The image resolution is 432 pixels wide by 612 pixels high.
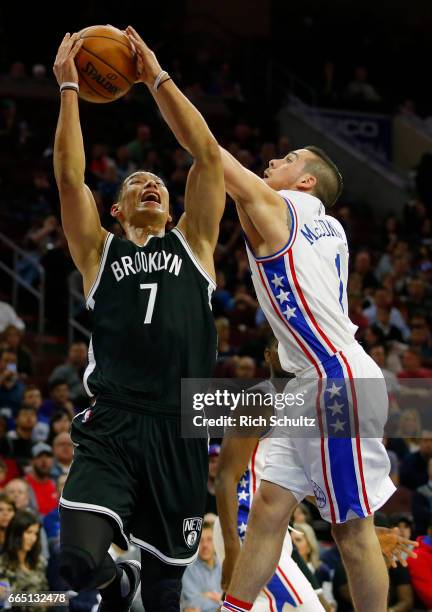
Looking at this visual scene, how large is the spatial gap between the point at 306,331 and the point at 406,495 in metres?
7.14

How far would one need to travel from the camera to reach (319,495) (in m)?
5.22

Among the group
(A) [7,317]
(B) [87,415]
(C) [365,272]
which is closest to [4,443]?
(A) [7,317]

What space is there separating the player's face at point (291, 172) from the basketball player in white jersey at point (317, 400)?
0.22m

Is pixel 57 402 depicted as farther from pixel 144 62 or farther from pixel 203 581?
pixel 144 62

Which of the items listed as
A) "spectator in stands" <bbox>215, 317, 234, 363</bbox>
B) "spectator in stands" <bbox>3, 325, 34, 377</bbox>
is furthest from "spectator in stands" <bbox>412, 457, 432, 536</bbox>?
"spectator in stands" <bbox>3, 325, 34, 377</bbox>

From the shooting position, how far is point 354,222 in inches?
765

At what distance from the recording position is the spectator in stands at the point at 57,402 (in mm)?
11484

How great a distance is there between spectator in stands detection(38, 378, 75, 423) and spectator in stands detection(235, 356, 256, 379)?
A: 189 cm

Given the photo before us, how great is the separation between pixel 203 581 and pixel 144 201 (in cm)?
469

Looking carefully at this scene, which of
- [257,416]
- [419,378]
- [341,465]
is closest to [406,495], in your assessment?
[419,378]

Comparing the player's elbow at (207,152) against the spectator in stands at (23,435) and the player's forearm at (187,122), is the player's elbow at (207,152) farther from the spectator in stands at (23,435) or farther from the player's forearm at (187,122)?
the spectator in stands at (23,435)

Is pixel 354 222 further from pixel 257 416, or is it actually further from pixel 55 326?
pixel 257 416

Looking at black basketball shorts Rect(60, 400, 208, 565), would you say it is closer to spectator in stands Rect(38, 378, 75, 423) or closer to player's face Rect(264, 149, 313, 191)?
player's face Rect(264, 149, 313, 191)

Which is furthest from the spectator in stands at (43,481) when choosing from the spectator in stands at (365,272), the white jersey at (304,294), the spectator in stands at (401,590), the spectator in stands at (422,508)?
the spectator in stands at (365,272)
